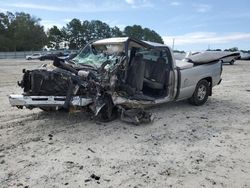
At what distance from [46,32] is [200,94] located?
98840 mm

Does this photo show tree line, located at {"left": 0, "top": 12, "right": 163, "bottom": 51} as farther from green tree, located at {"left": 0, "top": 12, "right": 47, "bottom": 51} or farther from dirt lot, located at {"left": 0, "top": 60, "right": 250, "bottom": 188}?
dirt lot, located at {"left": 0, "top": 60, "right": 250, "bottom": 188}

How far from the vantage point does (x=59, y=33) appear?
10662cm

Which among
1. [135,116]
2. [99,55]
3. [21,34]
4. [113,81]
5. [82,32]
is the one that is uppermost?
[82,32]

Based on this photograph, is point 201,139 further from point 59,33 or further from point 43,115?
point 59,33

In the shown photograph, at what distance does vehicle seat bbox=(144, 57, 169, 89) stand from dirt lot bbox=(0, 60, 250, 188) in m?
0.74

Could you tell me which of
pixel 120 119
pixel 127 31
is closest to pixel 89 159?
pixel 120 119

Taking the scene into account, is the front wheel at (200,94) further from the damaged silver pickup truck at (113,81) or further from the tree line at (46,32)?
the tree line at (46,32)

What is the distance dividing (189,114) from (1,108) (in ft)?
16.3

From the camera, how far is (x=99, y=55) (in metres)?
7.98

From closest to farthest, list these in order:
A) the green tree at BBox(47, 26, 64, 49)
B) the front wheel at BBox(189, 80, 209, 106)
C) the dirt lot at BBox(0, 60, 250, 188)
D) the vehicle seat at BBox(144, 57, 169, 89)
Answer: the dirt lot at BBox(0, 60, 250, 188) → the vehicle seat at BBox(144, 57, 169, 89) → the front wheel at BBox(189, 80, 209, 106) → the green tree at BBox(47, 26, 64, 49)

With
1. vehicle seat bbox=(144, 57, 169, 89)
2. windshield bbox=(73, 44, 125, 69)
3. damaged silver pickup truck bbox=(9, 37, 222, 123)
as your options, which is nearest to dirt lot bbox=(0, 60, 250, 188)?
damaged silver pickup truck bbox=(9, 37, 222, 123)

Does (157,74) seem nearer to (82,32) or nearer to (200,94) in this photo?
(200,94)

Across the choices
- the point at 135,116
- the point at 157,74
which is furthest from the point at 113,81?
the point at 157,74

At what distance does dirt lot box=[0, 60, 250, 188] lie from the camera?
4438 mm
